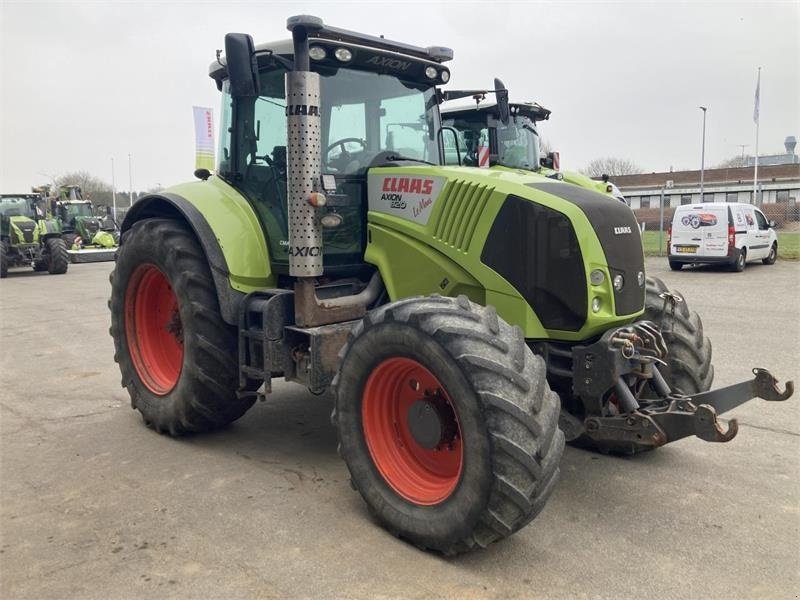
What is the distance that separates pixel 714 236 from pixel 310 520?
14.8m

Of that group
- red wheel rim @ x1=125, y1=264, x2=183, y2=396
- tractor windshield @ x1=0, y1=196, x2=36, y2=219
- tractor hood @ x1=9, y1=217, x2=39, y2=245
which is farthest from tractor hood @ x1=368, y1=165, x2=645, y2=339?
tractor windshield @ x1=0, y1=196, x2=36, y2=219

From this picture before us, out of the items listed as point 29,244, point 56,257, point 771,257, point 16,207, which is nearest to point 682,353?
point 771,257

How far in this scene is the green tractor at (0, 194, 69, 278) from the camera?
19109mm

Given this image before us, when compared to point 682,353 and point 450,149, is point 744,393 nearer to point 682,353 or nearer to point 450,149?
point 682,353

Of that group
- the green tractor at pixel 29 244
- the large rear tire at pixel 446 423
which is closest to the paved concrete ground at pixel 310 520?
the large rear tire at pixel 446 423

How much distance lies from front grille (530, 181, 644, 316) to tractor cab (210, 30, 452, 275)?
119 centimetres

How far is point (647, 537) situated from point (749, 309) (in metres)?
8.66

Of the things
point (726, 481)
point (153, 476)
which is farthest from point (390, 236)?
point (726, 481)

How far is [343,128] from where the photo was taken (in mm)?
4477

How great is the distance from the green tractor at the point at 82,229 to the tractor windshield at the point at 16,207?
332 cm

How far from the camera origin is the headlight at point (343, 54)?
4.21m

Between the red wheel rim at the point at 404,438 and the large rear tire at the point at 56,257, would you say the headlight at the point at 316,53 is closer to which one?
the red wheel rim at the point at 404,438

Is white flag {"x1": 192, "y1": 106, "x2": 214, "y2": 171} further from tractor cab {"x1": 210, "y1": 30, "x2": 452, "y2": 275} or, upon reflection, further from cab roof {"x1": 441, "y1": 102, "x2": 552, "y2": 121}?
tractor cab {"x1": 210, "y1": 30, "x2": 452, "y2": 275}

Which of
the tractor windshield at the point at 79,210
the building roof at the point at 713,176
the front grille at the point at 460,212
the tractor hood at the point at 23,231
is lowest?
the tractor hood at the point at 23,231
